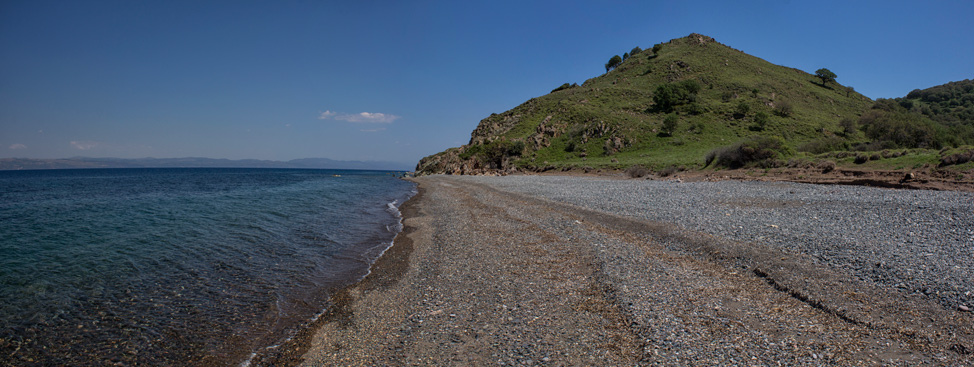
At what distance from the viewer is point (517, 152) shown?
217ft

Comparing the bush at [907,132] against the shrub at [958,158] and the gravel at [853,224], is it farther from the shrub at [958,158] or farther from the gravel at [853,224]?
the gravel at [853,224]

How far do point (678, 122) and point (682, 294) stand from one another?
202 ft

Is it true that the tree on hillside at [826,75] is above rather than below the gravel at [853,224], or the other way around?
above

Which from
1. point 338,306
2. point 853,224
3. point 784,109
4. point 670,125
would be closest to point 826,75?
point 784,109

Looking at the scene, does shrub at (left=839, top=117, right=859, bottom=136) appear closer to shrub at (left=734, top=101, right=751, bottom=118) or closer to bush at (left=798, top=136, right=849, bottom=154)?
shrub at (left=734, top=101, right=751, bottom=118)

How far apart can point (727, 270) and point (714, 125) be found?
196ft

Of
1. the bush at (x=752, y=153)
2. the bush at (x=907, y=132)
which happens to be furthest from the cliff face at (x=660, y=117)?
the bush at (x=907, y=132)

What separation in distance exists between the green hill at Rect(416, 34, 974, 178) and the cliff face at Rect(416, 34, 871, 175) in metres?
0.18

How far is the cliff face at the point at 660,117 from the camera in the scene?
184 ft

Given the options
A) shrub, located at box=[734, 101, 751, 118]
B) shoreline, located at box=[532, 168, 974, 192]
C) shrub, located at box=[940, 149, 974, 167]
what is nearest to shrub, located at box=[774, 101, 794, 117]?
shrub, located at box=[734, 101, 751, 118]

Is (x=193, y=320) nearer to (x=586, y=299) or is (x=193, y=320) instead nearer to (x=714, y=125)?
(x=586, y=299)

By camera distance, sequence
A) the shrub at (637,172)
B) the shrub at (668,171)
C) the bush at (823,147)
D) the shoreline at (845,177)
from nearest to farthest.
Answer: the shoreline at (845,177), the shrub at (668,171), the shrub at (637,172), the bush at (823,147)

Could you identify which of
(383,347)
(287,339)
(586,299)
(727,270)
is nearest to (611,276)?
(586,299)

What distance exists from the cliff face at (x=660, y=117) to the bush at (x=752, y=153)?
5.55 meters
